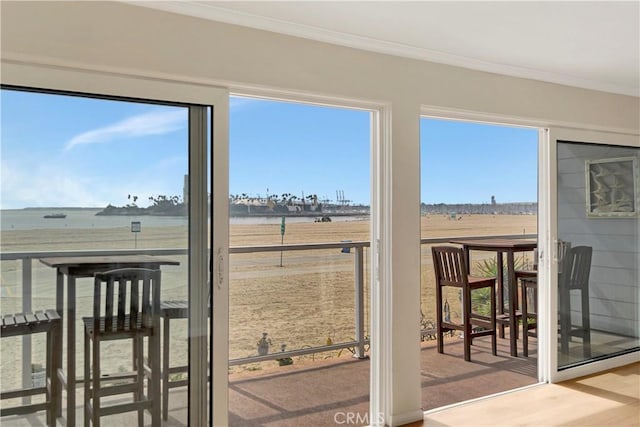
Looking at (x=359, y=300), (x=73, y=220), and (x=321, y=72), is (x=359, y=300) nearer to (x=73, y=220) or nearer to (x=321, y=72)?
(x=321, y=72)

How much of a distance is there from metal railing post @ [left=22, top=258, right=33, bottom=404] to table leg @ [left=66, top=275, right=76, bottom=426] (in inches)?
6.5

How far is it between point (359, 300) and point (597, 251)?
216 centimetres

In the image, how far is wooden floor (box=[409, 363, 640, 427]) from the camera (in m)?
3.51

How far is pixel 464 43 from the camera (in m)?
3.35

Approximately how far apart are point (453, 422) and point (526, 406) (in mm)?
666

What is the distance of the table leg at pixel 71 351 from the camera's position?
8.42ft

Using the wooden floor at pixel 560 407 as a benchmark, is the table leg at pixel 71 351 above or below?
above

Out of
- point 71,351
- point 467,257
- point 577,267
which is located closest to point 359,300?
point 467,257

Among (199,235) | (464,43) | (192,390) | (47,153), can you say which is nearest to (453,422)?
(192,390)

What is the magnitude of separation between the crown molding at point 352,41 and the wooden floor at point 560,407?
2.41m

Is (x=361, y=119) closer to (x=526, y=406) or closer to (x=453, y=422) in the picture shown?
(x=453, y=422)

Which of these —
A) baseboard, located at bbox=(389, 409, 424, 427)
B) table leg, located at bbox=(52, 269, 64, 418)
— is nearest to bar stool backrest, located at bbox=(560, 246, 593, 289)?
baseboard, located at bbox=(389, 409, 424, 427)

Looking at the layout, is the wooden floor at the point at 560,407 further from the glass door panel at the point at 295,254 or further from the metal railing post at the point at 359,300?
the metal railing post at the point at 359,300

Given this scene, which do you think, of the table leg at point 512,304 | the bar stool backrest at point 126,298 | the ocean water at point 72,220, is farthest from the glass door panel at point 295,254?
the table leg at point 512,304
